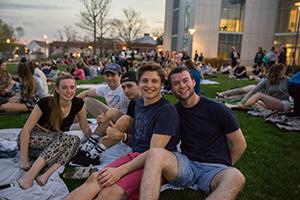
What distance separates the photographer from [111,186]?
8.00 feet

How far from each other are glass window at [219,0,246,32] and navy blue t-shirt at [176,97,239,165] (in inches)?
1182

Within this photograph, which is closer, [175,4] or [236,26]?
[236,26]

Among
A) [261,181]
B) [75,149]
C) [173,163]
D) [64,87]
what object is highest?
[64,87]

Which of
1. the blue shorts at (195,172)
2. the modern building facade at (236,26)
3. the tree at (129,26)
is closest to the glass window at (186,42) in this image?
the modern building facade at (236,26)

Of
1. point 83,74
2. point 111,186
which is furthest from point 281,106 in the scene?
point 83,74

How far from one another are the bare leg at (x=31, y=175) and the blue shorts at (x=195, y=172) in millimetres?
1519

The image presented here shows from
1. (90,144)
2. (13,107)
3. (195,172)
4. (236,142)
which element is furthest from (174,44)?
(195,172)

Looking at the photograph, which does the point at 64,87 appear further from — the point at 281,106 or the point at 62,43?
the point at 62,43

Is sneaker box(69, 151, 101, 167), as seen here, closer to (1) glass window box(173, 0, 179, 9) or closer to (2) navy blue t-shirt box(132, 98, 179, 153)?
(2) navy blue t-shirt box(132, 98, 179, 153)

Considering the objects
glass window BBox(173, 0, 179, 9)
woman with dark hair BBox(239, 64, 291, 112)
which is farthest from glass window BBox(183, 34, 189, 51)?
woman with dark hair BBox(239, 64, 291, 112)

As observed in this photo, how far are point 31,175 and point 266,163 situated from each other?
3.09 m

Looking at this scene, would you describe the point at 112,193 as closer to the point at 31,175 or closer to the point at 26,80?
the point at 31,175

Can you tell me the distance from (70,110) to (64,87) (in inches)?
13.7

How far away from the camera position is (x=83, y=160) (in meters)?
3.68
